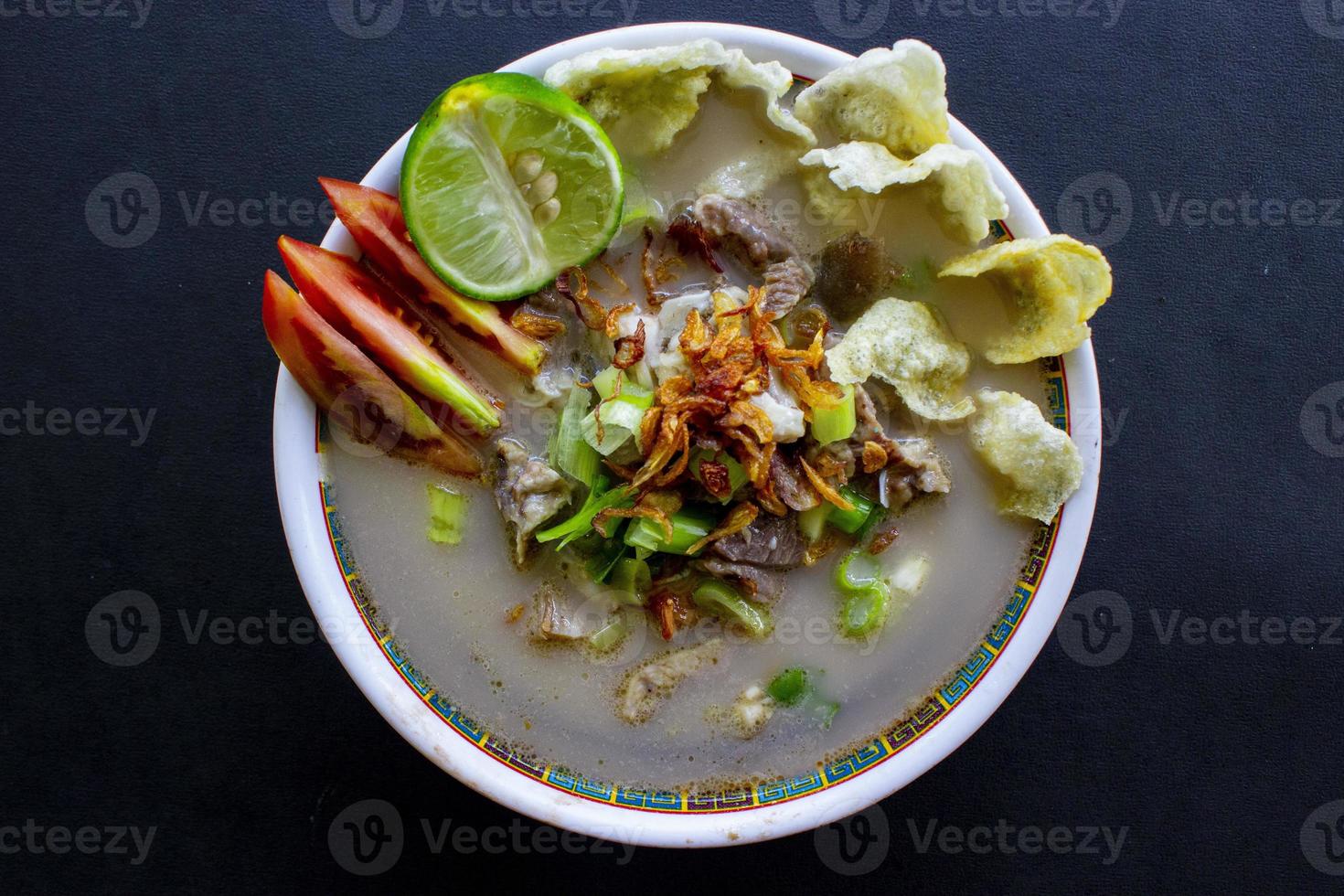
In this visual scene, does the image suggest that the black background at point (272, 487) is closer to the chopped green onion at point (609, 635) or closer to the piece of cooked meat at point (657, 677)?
the piece of cooked meat at point (657, 677)

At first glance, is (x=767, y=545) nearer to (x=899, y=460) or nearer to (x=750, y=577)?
(x=750, y=577)

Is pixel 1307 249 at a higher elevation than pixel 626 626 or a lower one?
higher

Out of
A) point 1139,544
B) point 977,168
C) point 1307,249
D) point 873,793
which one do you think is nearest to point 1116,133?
point 1307,249

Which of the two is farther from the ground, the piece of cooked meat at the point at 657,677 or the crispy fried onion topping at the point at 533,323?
the crispy fried onion topping at the point at 533,323

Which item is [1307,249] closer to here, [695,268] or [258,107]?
[695,268]

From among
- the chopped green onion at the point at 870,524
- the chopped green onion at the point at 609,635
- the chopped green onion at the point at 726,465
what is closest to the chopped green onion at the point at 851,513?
the chopped green onion at the point at 870,524

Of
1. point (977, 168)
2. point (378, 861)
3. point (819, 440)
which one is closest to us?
point (977, 168)
